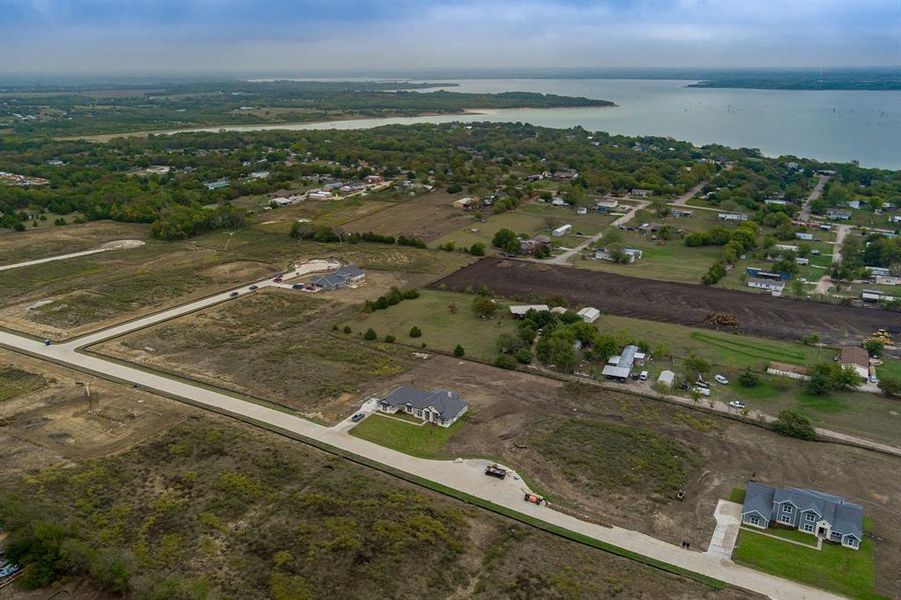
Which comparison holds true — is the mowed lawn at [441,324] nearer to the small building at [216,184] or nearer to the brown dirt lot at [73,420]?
the brown dirt lot at [73,420]

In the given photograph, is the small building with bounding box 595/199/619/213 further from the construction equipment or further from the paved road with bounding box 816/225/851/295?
the construction equipment

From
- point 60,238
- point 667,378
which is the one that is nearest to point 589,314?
point 667,378

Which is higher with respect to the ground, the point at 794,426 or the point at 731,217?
the point at 731,217

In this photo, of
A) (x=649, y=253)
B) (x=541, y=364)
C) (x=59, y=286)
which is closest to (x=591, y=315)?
(x=541, y=364)

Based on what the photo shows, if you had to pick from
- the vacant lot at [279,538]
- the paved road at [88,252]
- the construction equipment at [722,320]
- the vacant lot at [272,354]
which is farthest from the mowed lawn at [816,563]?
the paved road at [88,252]

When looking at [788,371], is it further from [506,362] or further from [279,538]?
[279,538]

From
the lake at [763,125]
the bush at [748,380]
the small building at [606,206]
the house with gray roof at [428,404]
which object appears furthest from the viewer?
the lake at [763,125]
